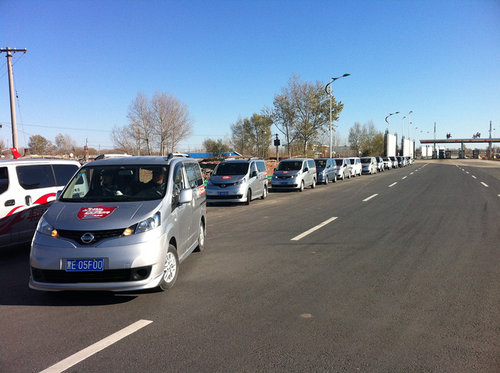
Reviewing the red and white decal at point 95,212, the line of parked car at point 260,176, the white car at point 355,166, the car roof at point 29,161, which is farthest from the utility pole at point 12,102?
the white car at point 355,166

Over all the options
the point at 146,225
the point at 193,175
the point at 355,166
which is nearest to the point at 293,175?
the point at 193,175

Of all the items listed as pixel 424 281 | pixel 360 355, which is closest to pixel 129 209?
pixel 360 355

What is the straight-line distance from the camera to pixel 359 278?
5.42 meters

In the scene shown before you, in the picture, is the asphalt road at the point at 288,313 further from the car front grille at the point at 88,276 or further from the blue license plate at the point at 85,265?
the blue license plate at the point at 85,265

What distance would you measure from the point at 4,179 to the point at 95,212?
358cm

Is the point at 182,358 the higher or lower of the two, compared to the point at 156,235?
lower

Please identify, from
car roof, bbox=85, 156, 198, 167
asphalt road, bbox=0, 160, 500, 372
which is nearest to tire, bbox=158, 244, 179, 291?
asphalt road, bbox=0, 160, 500, 372

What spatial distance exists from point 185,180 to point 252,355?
144 inches

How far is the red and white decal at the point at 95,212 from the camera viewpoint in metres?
4.55

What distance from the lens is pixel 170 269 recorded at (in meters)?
5.02

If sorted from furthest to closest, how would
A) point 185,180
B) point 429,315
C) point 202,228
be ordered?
1. point 202,228
2. point 185,180
3. point 429,315

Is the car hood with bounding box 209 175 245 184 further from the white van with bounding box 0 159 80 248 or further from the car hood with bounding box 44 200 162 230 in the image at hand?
the car hood with bounding box 44 200 162 230

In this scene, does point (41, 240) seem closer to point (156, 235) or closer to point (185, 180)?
point (156, 235)

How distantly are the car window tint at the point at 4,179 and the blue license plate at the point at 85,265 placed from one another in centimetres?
373
